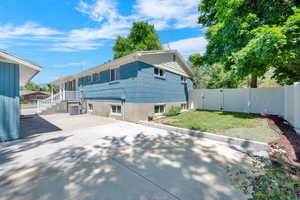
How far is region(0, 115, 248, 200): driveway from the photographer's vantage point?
7.59 feet

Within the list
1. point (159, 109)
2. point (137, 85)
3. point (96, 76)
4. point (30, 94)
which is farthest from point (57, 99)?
point (30, 94)

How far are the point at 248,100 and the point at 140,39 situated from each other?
69.3 feet

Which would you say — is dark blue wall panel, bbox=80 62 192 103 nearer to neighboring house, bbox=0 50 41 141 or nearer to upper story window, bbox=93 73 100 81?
upper story window, bbox=93 73 100 81

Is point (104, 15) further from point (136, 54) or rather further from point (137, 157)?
point (137, 157)

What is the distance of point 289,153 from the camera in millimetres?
3773

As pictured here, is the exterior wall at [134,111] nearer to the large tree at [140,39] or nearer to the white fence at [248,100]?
the white fence at [248,100]

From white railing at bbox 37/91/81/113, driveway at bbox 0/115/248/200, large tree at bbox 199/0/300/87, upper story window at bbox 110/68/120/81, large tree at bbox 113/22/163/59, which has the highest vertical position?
large tree at bbox 113/22/163/59

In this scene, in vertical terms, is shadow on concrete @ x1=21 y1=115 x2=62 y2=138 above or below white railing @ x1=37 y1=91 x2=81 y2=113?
below

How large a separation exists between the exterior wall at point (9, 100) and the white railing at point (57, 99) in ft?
29.0

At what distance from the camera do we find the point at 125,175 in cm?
287

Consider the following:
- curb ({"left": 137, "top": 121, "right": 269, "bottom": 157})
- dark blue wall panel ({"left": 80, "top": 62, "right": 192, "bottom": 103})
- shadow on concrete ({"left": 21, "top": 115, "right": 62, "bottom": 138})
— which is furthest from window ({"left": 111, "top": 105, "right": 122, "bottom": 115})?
curb ({"left": 137, "top": 121, "right": 269, "bottom": 157})

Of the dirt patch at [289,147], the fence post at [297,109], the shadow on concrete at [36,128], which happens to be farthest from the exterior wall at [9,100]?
the fence post at [297,109]

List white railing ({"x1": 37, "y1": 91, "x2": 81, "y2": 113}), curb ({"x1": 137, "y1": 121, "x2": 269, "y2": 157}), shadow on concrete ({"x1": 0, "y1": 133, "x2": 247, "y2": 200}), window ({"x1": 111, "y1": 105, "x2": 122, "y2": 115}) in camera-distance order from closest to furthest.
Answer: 1. shadow on concrete ({"x1": 0, "y1": 133, "x2": 247, "y2": 200})
2. curb ({"x1": 137, "y1": 121, "x2": 269, "y2": 157})
3. window ({"x1": 111, "y1": 105, "x2": 122, "y2": 115})
4. white railing ({"x1": 37, "y1": 91, "x2": 81, "y2": 113})

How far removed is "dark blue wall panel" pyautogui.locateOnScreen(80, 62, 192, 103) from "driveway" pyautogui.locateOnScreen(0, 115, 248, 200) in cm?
440
